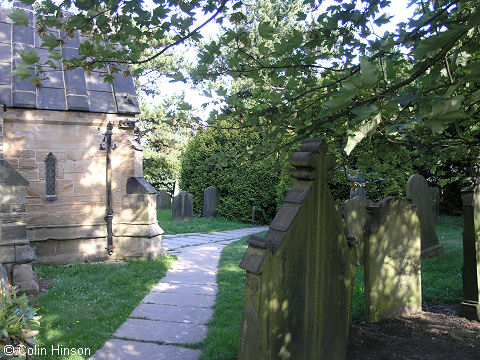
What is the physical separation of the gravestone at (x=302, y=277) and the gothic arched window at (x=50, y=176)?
618 centimetres

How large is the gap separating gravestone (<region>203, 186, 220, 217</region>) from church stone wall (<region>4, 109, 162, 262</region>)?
353 inches

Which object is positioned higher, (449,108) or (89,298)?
(449,108)

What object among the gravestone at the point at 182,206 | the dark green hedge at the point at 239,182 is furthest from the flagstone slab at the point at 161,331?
the gravestone at the point at 182,206

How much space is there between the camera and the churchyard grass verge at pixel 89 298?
4.31 m

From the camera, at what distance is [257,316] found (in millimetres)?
2830

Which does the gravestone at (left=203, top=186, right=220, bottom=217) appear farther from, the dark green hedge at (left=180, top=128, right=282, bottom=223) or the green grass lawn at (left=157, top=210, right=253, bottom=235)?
the green grass lawn at (left=157, top=210, right=253, bottom=235)

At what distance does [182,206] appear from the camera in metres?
16.0

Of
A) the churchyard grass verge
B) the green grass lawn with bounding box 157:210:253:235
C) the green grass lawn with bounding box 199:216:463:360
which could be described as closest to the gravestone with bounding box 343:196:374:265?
the green grass lawn with bounding box 199:216:463:360

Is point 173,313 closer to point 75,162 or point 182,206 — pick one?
point 75,162

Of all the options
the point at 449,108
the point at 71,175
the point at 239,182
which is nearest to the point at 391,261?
the point at 449,108

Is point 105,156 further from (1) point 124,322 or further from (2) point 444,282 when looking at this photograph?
(2) point 444,282

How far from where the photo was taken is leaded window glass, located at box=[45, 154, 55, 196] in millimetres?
7879

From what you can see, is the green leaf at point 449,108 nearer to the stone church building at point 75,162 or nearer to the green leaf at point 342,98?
the green leaf at point 342,98

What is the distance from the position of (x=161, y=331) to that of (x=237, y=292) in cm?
174
